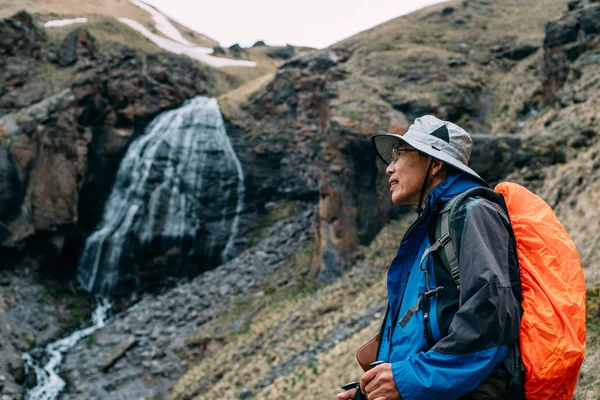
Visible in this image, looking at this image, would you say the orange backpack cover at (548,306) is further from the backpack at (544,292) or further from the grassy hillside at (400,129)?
the grassy hillside at (400,129)

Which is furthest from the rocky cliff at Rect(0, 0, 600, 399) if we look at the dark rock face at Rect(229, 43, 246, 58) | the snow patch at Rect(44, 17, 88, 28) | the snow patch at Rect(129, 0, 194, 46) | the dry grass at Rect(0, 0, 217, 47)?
the snow patch at Rect(129, 0, 194, 46)

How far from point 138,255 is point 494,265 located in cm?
2628

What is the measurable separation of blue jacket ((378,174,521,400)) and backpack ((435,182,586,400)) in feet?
0.17

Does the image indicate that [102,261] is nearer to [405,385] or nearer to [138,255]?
[138,255]

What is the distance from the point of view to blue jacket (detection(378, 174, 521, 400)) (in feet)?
6.42

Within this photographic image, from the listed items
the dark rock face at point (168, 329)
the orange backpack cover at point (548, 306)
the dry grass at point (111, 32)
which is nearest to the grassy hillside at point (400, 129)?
the dark rock face at point (168, 329)

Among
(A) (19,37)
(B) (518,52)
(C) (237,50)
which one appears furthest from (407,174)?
(C) (237,50)

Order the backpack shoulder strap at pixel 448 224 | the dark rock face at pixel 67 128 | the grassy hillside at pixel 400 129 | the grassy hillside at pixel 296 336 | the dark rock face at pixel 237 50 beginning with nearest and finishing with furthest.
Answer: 1. the backpack shoulder strap at pixel 448 224
2. the grassy hillside at pixel 400 129
3. the grassy hillside at pixel 296 336
4. the dark rock face at pixel 67 128
5. the dark rock face at pixel 237 50

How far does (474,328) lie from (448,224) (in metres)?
0.53

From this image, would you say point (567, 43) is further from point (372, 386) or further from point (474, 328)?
point (372, 386)

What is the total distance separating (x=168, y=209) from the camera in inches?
1062

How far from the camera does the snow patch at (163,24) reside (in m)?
62.9

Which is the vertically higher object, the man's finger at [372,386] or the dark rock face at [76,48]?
the dark rock face at [76,48]

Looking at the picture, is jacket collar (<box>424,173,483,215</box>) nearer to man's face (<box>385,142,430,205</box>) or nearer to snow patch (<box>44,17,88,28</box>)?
man's face (<box>385,142,430,205</box>)
